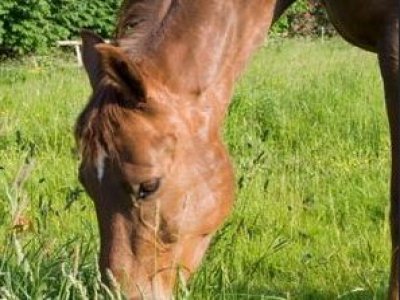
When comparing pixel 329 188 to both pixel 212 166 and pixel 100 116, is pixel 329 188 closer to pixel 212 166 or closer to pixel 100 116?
pixel 212 166

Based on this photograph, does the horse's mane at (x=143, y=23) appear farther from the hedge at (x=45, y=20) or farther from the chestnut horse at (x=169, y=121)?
the hedge at (x=45, y=20)

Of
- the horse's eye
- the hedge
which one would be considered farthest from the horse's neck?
the hedge

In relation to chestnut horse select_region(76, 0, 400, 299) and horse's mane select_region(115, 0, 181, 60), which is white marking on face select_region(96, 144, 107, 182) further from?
horse's mane select_region(115, 0, 181, 60)

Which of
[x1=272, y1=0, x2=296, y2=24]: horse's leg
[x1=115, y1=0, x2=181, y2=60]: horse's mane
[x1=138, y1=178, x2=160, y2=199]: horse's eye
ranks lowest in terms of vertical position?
[x1=138, y1=178, x2=160, y2=199]: horse's eye

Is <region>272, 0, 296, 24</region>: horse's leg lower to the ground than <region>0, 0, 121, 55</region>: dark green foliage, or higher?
higher

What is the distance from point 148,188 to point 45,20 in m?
16.5

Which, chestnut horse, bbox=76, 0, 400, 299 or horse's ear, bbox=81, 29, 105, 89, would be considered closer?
chestnut horse, bbox=76, 0, 400, 299

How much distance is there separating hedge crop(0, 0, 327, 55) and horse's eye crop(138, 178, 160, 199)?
50.0ft

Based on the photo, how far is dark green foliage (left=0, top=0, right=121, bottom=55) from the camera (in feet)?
60.1

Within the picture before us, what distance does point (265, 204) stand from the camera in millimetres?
4625

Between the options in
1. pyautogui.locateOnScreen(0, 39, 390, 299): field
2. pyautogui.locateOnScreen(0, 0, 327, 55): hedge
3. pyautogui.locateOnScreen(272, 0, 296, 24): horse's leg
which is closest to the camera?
pyautogui.locateOnScreen(0, 39, 390, 299): field

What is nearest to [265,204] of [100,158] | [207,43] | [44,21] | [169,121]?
[207,43]

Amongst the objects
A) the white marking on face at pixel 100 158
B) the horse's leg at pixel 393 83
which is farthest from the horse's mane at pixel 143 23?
the horse's leg at pixel 393 83

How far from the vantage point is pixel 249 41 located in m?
3.37
